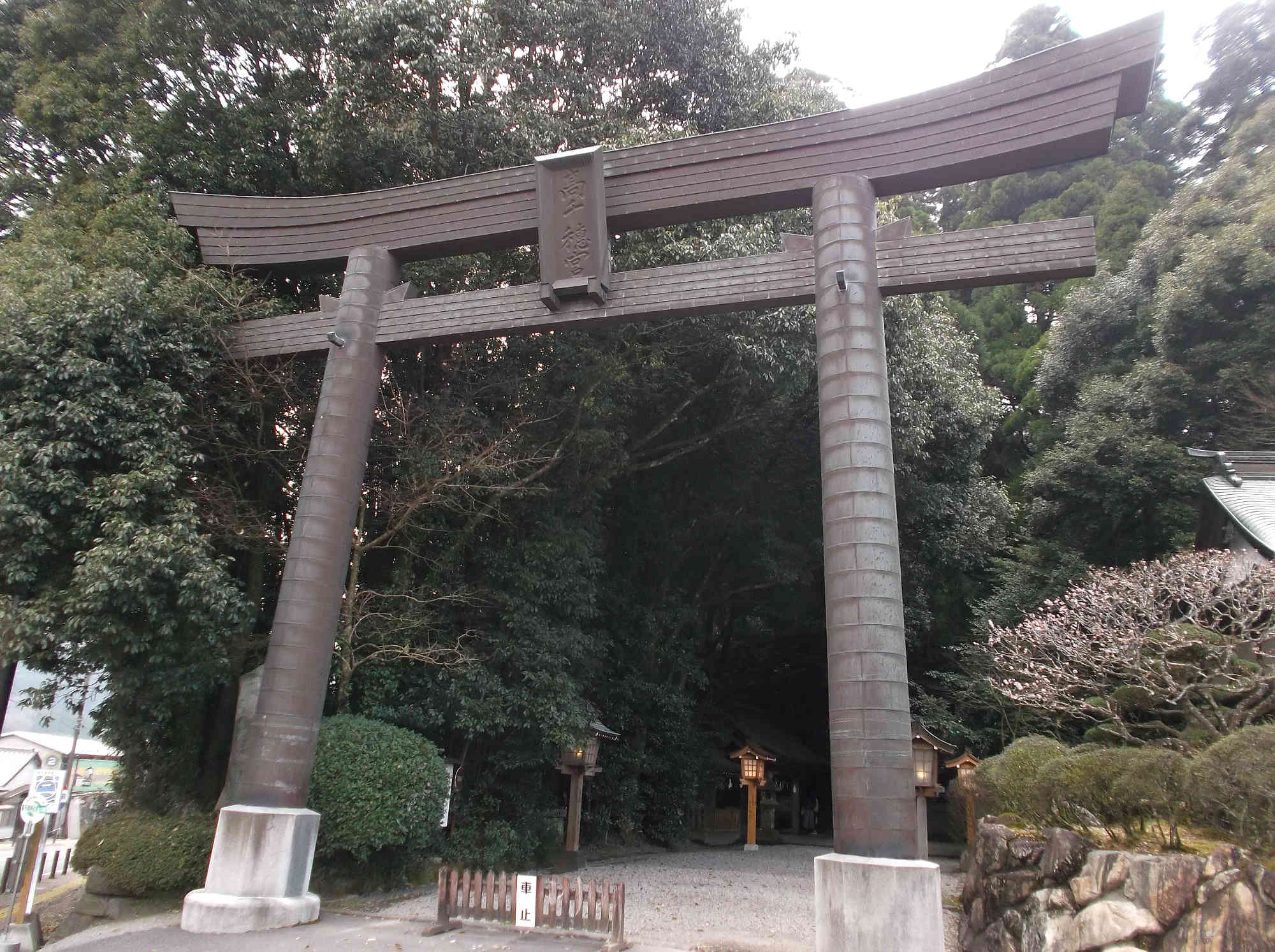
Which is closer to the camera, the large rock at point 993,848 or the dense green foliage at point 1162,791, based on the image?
the dense green foliage at point 1162,791

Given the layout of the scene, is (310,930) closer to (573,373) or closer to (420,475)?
(420,475)

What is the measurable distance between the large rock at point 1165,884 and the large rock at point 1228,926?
78 mm

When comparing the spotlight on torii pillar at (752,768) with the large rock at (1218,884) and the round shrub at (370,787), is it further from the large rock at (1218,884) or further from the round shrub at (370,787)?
the large rock at (1218,884)

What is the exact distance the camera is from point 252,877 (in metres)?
7.04

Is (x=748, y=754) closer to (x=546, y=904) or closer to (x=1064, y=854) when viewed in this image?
(x=546, y=904)

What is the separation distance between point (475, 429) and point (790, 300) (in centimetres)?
492

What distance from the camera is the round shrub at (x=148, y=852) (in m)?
7.90

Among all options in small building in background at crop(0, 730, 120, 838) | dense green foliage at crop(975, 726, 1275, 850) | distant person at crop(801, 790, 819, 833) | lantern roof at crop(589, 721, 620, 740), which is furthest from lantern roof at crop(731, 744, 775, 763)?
small building in background at crop(0, 730, 120, 838)

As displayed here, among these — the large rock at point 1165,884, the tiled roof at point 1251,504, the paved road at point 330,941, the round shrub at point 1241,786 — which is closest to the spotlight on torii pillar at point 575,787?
the paved road at point 330,941

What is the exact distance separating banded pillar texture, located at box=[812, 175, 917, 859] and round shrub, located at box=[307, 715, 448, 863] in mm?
4658

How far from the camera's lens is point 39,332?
8.27 metres

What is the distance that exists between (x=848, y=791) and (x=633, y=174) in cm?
631

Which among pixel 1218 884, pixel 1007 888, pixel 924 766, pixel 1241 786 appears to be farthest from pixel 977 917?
pixel 924 766

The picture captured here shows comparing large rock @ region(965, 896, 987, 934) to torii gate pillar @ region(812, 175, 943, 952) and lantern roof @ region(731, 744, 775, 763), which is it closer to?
torii gate pillar @ region(812, 175, 943, 952)
